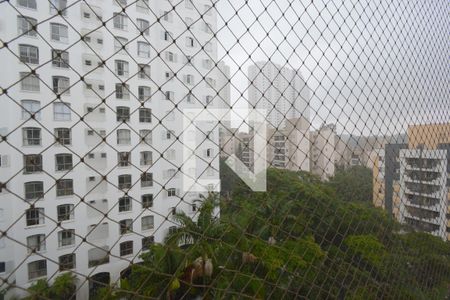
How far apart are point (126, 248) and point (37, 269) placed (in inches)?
67.1

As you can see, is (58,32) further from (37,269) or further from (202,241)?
(202,241)

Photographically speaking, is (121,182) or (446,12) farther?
(121,182)

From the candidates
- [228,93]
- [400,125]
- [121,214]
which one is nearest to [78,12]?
[121,214]

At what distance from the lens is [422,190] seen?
2.04 m

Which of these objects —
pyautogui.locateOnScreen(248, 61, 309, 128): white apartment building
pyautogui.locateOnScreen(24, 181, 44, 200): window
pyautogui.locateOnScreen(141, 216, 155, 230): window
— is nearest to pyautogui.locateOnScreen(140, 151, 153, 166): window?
pyautogui.locateOnScreen(141, 216, 155, 230): window

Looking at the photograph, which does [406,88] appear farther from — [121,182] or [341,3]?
[121,182]

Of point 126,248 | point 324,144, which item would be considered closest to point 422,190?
point 324,144

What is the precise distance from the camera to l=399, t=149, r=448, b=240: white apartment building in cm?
198

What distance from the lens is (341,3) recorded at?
110 cm

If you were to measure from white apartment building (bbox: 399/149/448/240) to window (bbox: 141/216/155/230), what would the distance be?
17.3ft

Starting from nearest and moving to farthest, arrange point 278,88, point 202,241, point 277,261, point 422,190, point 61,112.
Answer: point 278,88 → point 202,241 → point 422,190 → point 277,261 → point 61,112

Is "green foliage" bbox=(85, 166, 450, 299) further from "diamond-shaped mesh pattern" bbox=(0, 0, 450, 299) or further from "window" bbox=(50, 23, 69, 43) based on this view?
"window" bbox=(50, 23, 69, 43)

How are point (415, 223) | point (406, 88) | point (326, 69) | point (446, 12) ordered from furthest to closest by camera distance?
point (415, 223)
point (446, 12)
point (406, 88)
point (326, 69)

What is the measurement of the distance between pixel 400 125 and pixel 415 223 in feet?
2.88
